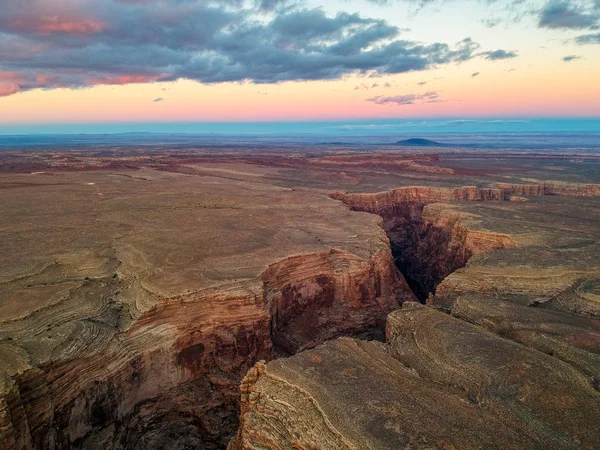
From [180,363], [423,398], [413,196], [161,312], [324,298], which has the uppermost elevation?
[161,312]

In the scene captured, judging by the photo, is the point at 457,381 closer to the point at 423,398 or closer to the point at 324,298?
the point at 423,398

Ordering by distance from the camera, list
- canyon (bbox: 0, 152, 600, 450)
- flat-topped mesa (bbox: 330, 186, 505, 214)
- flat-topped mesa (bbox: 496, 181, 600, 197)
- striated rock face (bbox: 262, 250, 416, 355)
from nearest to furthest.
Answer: canyon (bbox: 0, 152, 600, 450)
striated rock face (bbox: 262, 250, 416, 355)
flat-topped mesa (bbox: 330, 186, 505, 214)
flat-topped mesa (bbox: 496, 181, 600, 197)

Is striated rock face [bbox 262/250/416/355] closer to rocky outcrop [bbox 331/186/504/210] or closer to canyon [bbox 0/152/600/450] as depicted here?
canyon [bbox 0/152/600/450]

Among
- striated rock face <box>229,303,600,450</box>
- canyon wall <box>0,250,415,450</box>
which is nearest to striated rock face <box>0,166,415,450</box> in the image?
canyon wall <box>0,250,415,450</box>

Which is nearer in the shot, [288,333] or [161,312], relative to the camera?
[161,312]

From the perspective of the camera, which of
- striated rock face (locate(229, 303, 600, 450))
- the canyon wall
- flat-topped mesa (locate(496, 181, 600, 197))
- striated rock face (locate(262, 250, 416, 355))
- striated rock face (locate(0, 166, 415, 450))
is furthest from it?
flat-topped mesa (locate(496, 181, 600, 197))

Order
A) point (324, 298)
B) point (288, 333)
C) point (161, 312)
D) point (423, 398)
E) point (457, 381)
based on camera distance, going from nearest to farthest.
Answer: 1. point (423, 398)
2. point (457, 381)
3. point (161, 312)
4. point (288, 333)
5. point (324, 298)

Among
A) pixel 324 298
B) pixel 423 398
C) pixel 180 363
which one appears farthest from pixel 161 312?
pixel 423 398

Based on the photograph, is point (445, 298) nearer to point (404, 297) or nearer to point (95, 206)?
point (404, 297)
